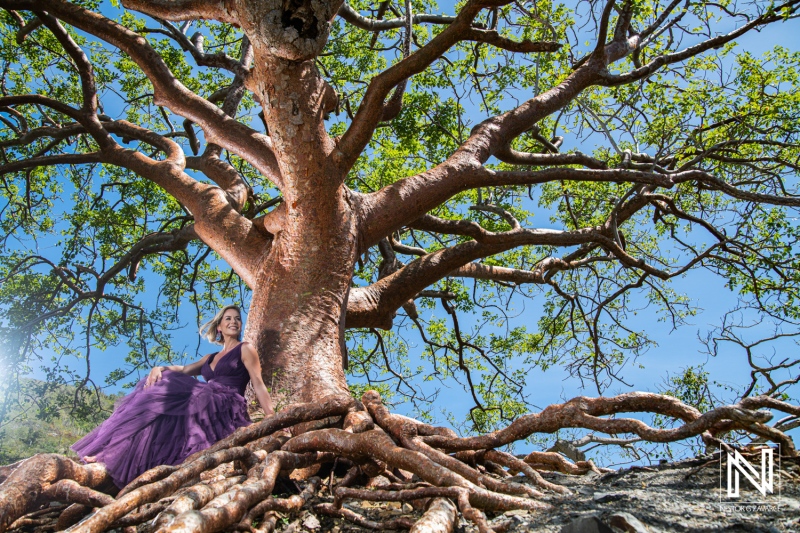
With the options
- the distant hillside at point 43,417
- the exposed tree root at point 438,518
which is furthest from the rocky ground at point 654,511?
the distant hillside at point 43,417

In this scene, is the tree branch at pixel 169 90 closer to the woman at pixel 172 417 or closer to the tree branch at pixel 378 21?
the woman at pixel 172 417

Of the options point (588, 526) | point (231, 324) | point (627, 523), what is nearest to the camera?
point (588, 526)

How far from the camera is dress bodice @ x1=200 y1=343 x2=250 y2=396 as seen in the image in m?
3.89

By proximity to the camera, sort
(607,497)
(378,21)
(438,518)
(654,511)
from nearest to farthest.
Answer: (438,518), (654,511), (607,497), (378,21)

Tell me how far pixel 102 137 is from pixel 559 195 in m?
6.82

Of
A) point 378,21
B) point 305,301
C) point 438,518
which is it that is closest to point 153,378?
point 305,301

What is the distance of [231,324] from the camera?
421 centimetres

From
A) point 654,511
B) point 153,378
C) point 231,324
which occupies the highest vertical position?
point 231,324

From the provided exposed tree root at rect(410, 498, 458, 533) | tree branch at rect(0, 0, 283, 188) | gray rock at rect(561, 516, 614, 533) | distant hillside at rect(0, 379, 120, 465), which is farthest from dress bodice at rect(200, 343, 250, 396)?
distant hillside at rect(0, 379, 120, 465)

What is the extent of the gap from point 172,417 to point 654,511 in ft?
9.21

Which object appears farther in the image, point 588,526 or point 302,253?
point 302,253

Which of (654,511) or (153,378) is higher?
(153,378)

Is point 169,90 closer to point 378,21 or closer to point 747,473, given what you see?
point 378,21

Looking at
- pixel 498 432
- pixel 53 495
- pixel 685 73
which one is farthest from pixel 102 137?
pixel 685 73
